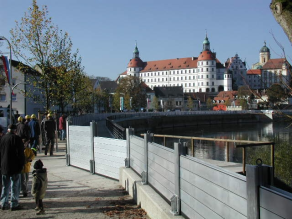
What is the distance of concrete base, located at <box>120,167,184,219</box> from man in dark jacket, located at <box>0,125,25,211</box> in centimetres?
229

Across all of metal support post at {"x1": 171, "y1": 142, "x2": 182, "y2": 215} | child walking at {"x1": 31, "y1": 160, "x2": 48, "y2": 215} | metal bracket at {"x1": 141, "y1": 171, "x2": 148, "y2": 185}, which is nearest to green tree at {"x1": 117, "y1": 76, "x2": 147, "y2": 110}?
metal bracket at {"x1": 141, "y1": 171, "x2": 148, "y2": 185}

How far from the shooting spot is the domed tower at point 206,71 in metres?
182

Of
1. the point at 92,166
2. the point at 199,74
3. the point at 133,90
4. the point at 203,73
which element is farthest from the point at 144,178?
the point at 199,74

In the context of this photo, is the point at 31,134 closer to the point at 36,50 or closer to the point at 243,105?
the point at 36,50

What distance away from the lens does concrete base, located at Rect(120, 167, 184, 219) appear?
582 centimetres

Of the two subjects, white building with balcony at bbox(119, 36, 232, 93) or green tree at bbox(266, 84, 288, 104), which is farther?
white building with balcony at bbox(119, 36, 232, 93)

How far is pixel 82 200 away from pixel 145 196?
1.80m

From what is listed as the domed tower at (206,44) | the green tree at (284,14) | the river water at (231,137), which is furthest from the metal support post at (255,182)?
the domed tower at (206,44)

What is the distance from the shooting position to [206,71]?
18450 centimetres

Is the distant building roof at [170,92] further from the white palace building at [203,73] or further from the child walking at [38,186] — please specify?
the child walking at [38,186]

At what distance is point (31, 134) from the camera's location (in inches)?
552

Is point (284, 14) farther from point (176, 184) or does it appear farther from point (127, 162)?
point (127, 162)

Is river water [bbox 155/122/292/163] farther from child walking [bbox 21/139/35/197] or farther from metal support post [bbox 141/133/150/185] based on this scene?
child walking [bbox 21/139/35/197]

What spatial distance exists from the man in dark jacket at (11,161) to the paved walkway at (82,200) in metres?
0.40
